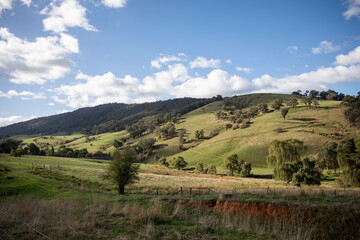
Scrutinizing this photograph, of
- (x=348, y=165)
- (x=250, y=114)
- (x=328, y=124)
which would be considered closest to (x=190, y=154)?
(x=250, y=114)

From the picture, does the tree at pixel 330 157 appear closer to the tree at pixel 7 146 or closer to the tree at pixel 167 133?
the tree at pixel 167 133

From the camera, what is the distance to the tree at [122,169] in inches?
1138

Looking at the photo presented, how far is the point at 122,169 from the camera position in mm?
29047

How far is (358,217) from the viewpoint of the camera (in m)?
9.29

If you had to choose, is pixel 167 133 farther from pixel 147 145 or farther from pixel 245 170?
pixel 245 170

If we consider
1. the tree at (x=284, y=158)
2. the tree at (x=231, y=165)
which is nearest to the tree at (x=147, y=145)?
the tree at (x=231, y=165)

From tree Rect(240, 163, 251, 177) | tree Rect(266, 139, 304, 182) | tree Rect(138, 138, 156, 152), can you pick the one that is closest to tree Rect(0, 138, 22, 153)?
tree Rect(138, 138, 156, 152)

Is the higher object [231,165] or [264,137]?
[264,137]

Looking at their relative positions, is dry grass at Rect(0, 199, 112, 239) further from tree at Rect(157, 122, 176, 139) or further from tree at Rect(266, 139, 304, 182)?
tree at Rect(157, 122, 176, 139)

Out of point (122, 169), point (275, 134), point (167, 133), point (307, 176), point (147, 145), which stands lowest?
point (307, 176)

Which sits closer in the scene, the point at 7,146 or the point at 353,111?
the point at 353,111

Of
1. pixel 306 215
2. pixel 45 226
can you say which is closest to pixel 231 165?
pixel 306 215

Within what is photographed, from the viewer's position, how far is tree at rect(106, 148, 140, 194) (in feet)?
94.8

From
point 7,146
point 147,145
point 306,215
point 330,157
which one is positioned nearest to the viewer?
point 306,215
